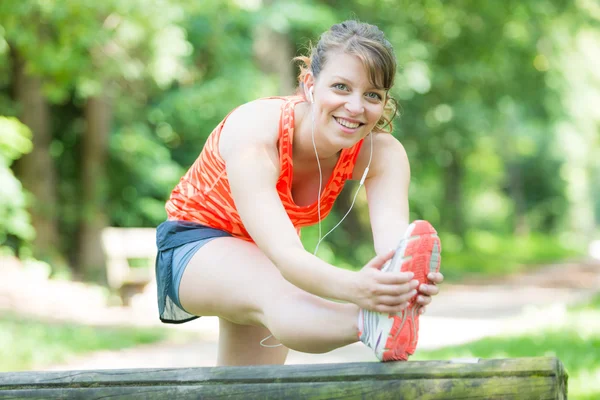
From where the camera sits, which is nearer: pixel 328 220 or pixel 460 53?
pixel 328 220

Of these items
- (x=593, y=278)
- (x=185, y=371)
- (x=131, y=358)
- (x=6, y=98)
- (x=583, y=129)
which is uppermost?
(x=583, y=129)

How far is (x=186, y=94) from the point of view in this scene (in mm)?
11578

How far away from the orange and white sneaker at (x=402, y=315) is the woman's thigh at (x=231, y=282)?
0.29m

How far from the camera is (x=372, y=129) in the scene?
2.96m

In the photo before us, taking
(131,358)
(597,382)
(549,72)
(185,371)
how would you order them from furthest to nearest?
(549,72) → (131,358) → (597,382) → (185,371)

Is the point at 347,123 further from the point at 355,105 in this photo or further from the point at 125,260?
the point at 125,260

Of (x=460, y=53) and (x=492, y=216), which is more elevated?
(x=492, y=216)

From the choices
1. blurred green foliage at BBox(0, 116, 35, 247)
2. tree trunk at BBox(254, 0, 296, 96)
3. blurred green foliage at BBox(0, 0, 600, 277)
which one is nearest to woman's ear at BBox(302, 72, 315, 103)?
blurred green foliage at BBox(0, 0, 600, 277)

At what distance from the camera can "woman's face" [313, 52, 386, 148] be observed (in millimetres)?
2641

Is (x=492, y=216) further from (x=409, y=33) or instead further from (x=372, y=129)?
(x=372, y=129)

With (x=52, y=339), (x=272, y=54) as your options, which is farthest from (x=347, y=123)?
(x=272, y=54)

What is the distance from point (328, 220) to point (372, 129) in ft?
35.8

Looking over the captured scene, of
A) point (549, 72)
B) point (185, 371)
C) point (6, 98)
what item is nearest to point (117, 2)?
point (6, 98)

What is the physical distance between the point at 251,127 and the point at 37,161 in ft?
32.2
